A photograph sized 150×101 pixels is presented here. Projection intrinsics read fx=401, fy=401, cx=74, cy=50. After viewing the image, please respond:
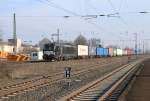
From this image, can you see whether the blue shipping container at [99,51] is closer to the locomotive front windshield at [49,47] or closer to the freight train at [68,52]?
the freight train at [68,52]

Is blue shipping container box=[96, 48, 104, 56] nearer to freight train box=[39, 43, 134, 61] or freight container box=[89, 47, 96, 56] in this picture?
freight train box=[39, 43, 134, 61]

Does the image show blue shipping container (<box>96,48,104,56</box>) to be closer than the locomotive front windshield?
No

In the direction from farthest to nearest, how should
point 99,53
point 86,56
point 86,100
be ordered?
point 99,53 → point 86,56 → point 86,100

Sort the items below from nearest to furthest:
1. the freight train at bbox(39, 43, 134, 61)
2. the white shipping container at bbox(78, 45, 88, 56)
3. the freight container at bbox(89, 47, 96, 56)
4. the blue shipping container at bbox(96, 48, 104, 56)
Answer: the freight train at bbox(39, 43, 134, 61) < the white shipping container at bbox(78, 45, 88, 56) < the freight container at bbox(89, 47, 96, 56) < the blue shipping container at bbox(96, 48, 104, 56)

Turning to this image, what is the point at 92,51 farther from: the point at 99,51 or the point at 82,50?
the point at 82,50

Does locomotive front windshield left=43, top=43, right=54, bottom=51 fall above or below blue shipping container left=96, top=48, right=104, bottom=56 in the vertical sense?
above

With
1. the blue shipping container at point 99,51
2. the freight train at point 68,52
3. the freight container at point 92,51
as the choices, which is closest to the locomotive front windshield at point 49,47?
the freight train at point 68,52

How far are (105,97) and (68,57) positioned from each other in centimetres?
6176

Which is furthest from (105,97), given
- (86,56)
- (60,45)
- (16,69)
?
(86,56)

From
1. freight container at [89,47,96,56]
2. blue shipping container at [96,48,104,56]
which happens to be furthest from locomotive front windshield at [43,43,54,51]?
blue shipping container at [96,48,104,56]

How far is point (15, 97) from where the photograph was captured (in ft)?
60.3

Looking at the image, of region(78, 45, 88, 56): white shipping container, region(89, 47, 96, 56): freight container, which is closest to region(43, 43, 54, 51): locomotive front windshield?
region(78, 45, 88, 56): white shipping container

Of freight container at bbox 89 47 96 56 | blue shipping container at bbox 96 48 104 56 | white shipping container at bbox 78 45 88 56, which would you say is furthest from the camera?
blue shipping container at bbox 96 48 104 56

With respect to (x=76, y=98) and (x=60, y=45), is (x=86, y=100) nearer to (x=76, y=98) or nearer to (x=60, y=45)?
(x=76, y=98)
